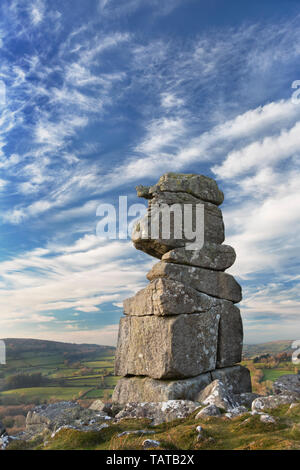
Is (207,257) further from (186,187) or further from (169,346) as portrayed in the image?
(169,346)

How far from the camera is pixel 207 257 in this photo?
15.7m

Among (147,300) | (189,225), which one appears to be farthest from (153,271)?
(189,225)

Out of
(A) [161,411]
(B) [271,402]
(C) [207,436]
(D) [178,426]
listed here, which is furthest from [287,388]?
(C) [207,436]

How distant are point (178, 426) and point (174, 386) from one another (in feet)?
14.0

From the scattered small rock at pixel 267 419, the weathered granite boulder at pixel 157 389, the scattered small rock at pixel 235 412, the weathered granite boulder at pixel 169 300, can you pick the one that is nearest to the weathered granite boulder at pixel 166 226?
the weathered granite boulder at pixel 169 300

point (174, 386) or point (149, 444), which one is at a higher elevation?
point (149, 444)

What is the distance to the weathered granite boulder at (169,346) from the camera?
13.2 metres

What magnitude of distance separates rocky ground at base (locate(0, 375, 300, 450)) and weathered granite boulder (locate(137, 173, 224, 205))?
8239 millimetres

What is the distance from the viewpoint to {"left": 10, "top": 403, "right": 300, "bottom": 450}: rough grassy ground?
6.89 metres

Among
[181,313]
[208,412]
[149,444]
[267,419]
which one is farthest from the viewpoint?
[181,313]

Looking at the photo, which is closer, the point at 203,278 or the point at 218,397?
the point at 218,397

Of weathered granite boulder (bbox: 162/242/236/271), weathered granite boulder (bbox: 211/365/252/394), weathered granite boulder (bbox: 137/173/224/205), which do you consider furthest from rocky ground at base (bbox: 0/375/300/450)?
weathered granite boulder (bbox: 137/173/224/205)

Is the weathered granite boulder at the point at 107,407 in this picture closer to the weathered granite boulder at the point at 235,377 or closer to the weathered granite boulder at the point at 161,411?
the weathered granite boulder at the point at 161,411

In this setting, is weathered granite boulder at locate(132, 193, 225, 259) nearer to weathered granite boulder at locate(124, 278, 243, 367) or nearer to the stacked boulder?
the stacked boulder
